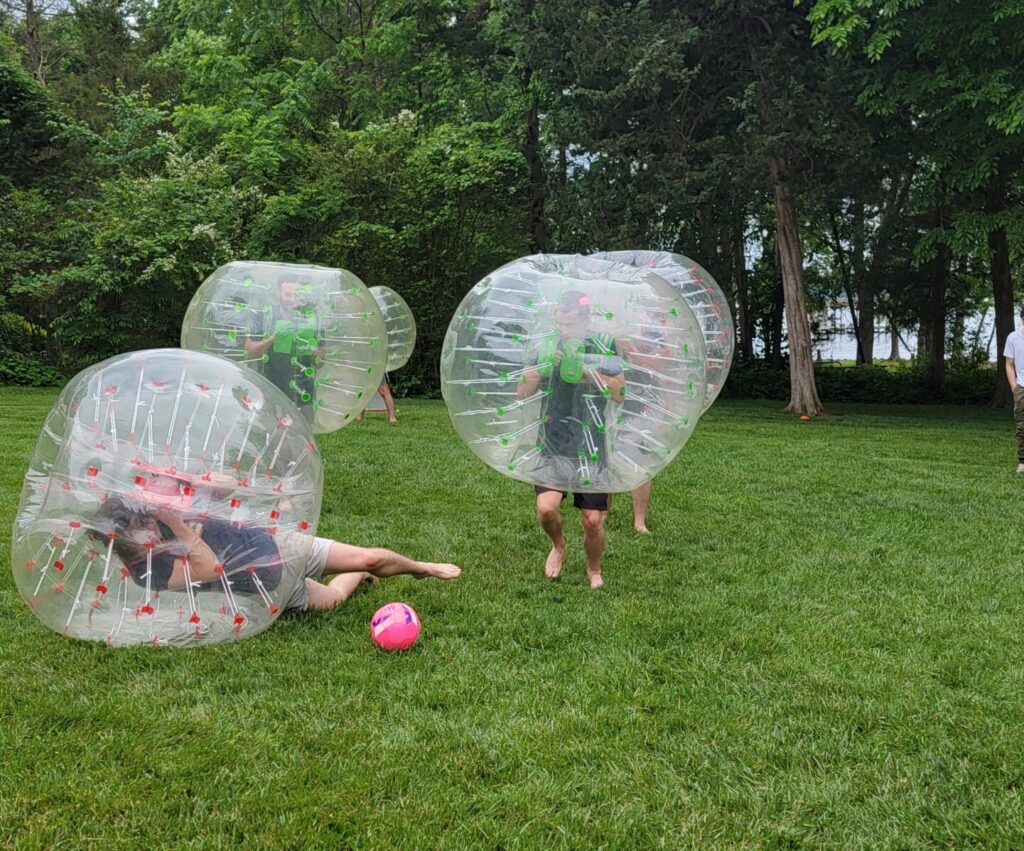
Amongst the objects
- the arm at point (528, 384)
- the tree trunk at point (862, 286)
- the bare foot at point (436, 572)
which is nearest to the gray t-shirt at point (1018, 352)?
the arm at point (528, 384)

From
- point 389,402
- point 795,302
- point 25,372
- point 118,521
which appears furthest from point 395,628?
point 25,372

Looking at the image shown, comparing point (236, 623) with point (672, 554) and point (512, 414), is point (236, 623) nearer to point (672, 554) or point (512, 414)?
point (512, 414)

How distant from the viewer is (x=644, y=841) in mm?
2195

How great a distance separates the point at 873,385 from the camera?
71.1 ft

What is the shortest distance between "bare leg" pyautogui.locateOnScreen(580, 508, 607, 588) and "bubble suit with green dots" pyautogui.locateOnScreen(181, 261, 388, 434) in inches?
81.1

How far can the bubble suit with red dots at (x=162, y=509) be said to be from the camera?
121 inches

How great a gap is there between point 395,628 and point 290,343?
2.55 metres

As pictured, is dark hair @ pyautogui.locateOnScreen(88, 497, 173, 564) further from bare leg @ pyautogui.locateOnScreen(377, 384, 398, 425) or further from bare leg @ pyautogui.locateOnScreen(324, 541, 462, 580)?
bare leg @ pyautogui.locateOnScreen(377, 384, 398, 425)

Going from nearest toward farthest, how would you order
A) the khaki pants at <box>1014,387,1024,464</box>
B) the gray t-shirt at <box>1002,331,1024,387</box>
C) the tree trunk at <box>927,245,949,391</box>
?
the gray t-shirt at <box>1002,331,1024,387</box> < the khaki pants at <box>1014,387,1024,464</box> < the tree trunk at <box>927,245,949,391</box>

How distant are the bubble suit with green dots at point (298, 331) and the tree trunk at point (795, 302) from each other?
Answer: 11195 millimetres

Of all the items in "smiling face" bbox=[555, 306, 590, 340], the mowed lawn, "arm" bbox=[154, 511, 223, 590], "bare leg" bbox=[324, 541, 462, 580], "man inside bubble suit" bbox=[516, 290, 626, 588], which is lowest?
the mowed lawn

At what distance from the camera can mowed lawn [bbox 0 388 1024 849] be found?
2268 mm

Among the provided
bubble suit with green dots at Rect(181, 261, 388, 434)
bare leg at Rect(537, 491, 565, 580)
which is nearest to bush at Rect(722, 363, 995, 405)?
bubble suit with green dots at Rect(181, 261, 388, 434)

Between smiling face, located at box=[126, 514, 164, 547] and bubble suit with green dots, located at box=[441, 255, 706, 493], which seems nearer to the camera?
smiling face, located at box=[126, 514, 164, 547]
